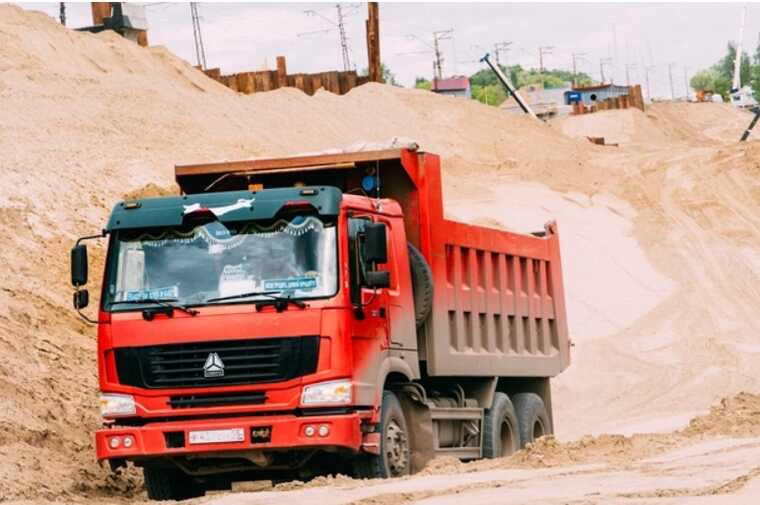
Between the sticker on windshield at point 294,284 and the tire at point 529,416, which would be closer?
the sticker on windshield at point 294,284

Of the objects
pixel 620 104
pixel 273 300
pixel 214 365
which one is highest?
pixel 620 104

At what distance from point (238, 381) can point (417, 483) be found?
5.79ft

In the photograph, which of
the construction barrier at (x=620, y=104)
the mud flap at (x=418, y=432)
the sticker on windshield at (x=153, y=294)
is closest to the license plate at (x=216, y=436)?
the sticker on windshield at (x=153, y=294)

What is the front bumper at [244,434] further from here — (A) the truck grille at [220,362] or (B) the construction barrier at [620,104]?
(B) the construction barrier at [620,104]

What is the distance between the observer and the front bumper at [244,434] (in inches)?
551

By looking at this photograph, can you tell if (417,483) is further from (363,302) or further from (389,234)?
(389,234)

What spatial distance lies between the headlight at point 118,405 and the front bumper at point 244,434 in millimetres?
139

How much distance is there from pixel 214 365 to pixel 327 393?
1.00 metres

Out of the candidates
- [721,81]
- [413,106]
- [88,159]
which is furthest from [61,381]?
[721,81]

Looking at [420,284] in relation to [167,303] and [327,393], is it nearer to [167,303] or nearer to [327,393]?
[327,393]

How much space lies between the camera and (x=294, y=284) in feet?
46.3

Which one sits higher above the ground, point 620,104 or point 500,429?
point 620,104

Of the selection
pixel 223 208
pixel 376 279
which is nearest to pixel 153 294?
pixel 223 208

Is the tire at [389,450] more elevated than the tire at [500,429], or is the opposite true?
the tire at [389,450]
